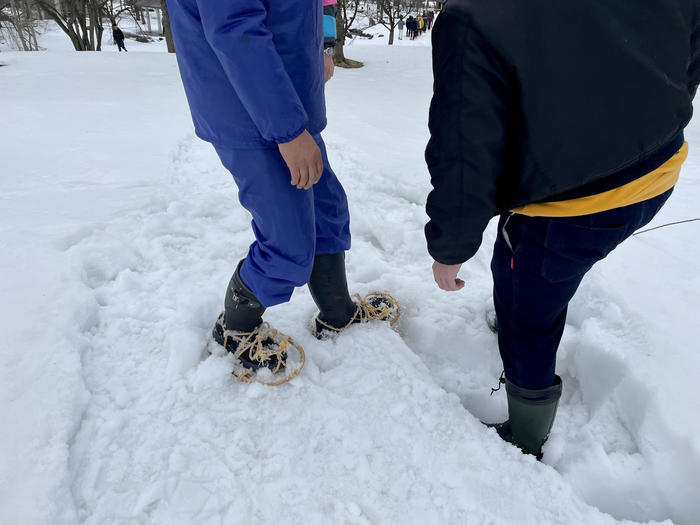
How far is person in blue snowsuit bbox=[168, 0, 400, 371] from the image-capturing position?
107 cm

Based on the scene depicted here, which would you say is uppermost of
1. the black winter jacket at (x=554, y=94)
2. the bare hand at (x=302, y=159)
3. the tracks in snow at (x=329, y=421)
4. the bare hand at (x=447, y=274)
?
the black winter jacket at (x=554, y=94)

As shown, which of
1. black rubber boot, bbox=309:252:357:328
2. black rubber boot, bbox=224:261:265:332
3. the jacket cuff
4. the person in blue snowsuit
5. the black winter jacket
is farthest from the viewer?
black rubber boot, bbox=309:252:357:328

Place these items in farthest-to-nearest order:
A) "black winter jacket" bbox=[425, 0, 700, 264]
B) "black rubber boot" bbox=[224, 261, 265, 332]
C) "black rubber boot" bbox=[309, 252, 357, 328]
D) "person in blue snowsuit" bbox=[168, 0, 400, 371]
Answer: "black rubber boot" bbox=[309, 252, 357, 328], "black rubber boot" bbox=[224, 261, 265, 332], "person in blue snowsuit" bbox=[168, 0, 400, 371], "black winter jacket" bbox=[425, 0, 700, 264]

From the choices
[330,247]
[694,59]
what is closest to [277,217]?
[330,247]

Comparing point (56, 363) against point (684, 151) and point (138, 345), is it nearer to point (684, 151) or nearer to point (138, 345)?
point (138, 345)

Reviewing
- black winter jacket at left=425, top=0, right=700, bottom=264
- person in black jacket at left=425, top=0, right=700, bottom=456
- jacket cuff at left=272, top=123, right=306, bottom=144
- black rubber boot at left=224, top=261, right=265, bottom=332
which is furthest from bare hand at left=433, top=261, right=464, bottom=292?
black rubber boot at left=224, top=261, right=265, bottom=332

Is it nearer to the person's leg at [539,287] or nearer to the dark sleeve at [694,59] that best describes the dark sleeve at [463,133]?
the person's leg at [539,287]

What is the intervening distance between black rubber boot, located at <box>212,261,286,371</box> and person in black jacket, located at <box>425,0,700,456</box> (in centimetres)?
76

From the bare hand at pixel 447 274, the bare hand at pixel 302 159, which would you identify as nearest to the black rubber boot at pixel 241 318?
the bare hand at pixel 302 159

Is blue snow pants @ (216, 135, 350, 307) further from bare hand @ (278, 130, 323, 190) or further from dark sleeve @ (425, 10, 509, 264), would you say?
dark sleeve @ (425, 10, 509, 264)

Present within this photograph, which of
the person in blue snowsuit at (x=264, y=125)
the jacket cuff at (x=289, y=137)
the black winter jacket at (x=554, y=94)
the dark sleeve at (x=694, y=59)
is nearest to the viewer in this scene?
the black winter jacket at (x=554, y=94)

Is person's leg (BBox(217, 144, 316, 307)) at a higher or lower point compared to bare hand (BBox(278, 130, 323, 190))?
lower

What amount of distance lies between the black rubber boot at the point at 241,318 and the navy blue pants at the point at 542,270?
840mm

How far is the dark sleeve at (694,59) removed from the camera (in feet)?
3.17
